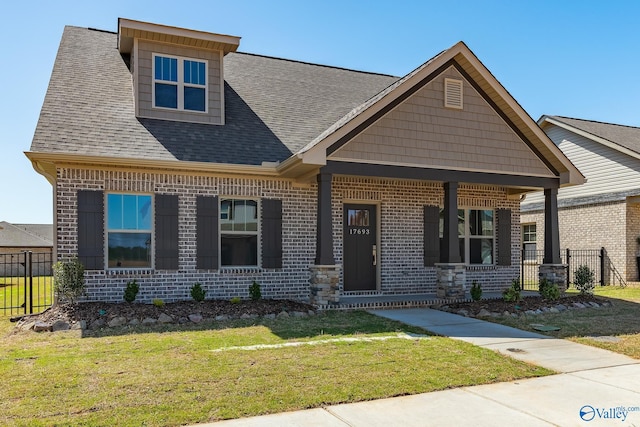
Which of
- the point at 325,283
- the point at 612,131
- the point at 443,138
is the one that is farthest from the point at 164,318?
the point at 612,131

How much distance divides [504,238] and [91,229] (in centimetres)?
1034

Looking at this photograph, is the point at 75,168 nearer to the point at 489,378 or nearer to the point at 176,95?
the point at 176,95

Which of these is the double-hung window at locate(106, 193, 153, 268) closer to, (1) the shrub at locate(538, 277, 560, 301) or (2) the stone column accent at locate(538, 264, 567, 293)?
(1) the shrub at locate(538, 277, 560, 301)

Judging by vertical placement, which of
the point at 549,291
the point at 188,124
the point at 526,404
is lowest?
the point at 526,404

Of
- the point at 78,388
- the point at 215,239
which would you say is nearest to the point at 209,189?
the point at 215,239

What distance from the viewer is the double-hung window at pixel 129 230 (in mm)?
10016

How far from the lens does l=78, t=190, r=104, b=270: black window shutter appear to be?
9.66 metres

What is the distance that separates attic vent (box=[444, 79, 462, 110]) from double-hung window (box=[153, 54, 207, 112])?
18.3 ft

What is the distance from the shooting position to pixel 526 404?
475 centimetres

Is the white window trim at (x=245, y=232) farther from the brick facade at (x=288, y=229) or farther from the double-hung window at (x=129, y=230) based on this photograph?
the double-hung window at (x=129, y=230)

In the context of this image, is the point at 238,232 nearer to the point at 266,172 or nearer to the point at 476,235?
the point at 266,172

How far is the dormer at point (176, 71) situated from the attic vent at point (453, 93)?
507cm

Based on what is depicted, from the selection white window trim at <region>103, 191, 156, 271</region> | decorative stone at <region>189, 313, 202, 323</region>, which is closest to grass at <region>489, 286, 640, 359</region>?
decorative stone at <region>189, 313, 202, 323</region>

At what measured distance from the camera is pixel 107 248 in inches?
392
